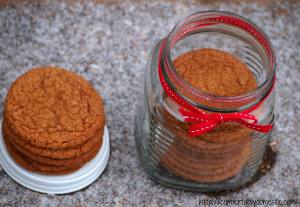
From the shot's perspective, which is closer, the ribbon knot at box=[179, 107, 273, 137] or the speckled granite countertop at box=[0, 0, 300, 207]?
the ribbon knot at box=[179, 107, 273, 137]

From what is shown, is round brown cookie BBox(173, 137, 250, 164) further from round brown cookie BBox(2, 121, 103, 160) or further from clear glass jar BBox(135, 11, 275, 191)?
round brown cookie BBox(2, 121, 103, 160)

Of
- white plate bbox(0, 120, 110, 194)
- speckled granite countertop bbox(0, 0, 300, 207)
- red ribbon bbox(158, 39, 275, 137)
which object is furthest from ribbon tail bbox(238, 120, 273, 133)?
white plate bbox(0, 120, 110, 194)

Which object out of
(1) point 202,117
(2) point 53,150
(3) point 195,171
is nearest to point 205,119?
(1) point 202,117

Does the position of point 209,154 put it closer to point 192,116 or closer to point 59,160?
point 192,116

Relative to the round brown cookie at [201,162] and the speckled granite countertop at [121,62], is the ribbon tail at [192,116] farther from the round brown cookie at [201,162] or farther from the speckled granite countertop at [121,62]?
the speckled granite countertop at [121,62]

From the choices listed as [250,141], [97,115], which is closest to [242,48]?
[250,141]

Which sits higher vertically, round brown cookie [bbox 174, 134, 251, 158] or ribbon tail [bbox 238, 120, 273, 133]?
ribbon tail [bbox 238, 120, 273, 133]
